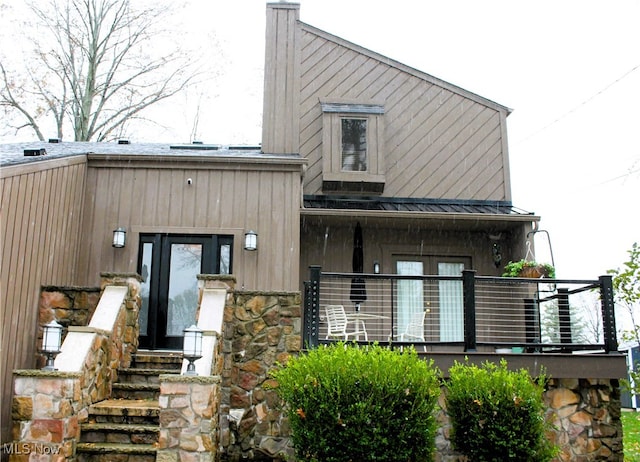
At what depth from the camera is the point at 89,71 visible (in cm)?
1927

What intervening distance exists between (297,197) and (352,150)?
1.80m

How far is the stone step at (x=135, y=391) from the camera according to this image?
6.89 m

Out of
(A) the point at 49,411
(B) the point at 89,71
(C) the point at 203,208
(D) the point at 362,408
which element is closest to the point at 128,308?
(A) the point at 49,411

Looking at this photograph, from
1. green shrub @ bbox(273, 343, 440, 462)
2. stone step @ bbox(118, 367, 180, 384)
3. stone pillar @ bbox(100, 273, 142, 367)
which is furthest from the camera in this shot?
stone pillar @ bbox(100, 273, 142, 367)

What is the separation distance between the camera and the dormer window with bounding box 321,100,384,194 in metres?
10.5

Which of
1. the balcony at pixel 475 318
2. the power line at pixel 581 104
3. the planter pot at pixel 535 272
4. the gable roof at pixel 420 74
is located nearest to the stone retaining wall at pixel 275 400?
the balcony at pixel 475 318

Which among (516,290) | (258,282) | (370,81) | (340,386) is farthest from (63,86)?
(340,386)

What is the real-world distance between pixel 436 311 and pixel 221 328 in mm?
4974

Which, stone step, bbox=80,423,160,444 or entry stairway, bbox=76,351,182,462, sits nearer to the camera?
entry stairway, bbox=76,351,182,462

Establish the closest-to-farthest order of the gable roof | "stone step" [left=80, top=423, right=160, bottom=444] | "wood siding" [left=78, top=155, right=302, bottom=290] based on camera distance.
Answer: "stone step" [left=80, top=423, right=160, bottom=444] → "wood siding" [left=78, top=155, right=302, bottom=290] → the gable roof

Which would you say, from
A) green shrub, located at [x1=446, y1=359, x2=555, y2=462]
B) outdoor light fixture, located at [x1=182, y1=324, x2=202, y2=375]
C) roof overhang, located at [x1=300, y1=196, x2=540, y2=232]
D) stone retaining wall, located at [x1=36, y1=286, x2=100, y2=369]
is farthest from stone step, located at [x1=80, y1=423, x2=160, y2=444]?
roof overhang, located at [x1=300, y1=196, x2=540, y2=232]

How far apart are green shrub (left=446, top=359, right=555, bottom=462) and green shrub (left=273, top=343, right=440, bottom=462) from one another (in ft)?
1.68

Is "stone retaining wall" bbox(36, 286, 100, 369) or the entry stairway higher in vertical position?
"stone retaining wall" bbox(36, 286, 100, 369)

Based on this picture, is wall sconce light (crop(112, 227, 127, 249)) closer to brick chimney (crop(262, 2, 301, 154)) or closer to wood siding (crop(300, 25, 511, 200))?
brick chimney (crop(262, 2, 301, 154))
